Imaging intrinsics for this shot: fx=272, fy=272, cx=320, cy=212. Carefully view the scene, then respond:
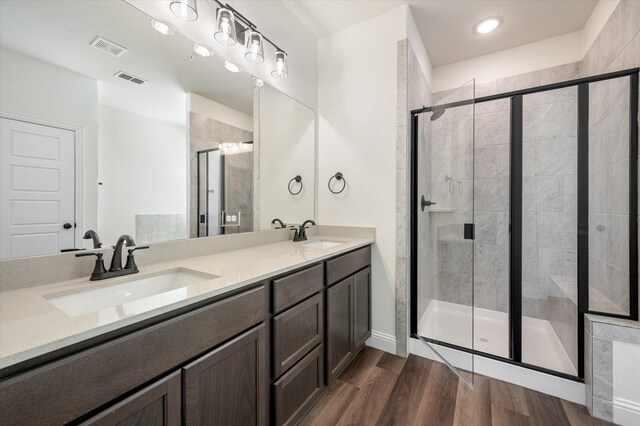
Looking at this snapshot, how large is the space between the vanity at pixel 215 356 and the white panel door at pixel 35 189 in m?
0.21

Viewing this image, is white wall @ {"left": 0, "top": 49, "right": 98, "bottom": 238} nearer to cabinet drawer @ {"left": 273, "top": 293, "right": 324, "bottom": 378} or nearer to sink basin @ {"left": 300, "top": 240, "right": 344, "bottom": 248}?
cabinet drawer @ {"left": 273, "top": 293, "right": 324, "bottom": 378}

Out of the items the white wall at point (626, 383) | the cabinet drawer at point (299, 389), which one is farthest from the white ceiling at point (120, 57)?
the white wall at point (626, 383)

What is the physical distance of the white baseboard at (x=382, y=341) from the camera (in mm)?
2098

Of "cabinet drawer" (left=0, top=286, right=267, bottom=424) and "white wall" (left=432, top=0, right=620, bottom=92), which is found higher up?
"white wall" (left=432, top=0, right=620, bottom=92)

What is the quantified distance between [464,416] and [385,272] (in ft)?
3.13

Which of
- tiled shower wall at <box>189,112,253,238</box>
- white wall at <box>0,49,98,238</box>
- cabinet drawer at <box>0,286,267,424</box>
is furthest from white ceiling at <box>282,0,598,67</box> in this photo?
cabinet drawer at <box>0,286,267,424</box>

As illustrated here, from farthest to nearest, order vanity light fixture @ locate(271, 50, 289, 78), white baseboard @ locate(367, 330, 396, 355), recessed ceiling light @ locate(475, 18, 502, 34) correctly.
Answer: recessed ceiling light @ locate(475, 18, 502, 34)
white baseboard @ locate(367, 330, 396, 355)
vanity light fixture @ locate(271, 50, 289, 78)

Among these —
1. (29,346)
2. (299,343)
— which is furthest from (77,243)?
(299,343)

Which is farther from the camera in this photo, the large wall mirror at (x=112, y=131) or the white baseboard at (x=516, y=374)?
the white baseboard at (x=516, y=374)

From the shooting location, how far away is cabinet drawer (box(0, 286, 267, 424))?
554 millimetres

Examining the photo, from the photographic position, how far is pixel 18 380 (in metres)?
0.54

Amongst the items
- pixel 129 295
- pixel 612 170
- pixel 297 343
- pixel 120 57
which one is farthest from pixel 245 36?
pixel 612 170

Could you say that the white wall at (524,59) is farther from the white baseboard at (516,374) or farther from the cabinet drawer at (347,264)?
the white baseboard at (516,374)

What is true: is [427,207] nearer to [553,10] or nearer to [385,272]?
[385,272]
